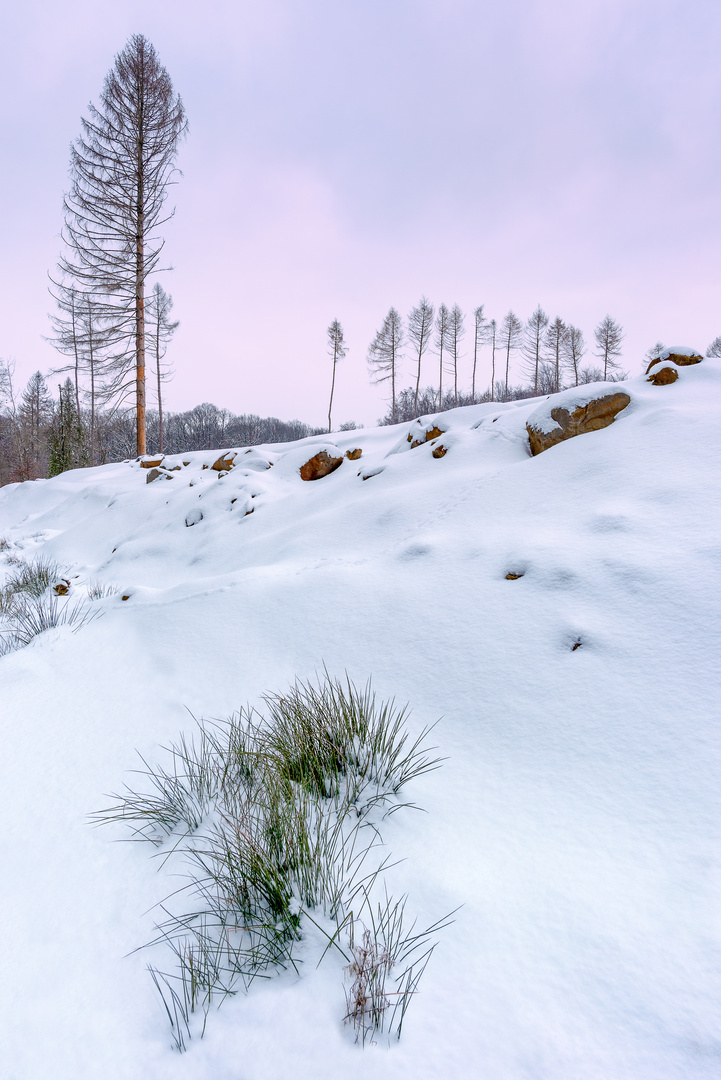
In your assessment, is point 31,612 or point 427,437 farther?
point 427,437

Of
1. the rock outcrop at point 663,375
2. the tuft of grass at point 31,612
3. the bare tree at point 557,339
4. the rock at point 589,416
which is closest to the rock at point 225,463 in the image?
the tuft of grass at point 31,612

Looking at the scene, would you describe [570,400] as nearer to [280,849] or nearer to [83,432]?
[280,849]

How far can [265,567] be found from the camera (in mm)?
4391

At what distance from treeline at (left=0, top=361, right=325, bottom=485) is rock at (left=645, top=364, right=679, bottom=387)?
46.6 feet

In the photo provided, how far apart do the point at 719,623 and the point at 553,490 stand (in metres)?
2.05

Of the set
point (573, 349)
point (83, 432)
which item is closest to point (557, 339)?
point (573, 349)

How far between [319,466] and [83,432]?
14.0 meters

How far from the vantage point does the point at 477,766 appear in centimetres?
186

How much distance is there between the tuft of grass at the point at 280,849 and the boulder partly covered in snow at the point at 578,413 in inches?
153

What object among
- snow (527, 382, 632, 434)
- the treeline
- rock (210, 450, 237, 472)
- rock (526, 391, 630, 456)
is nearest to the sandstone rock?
snow (527, 382, 632, 434)

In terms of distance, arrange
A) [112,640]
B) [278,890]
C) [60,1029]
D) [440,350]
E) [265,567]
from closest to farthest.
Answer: [60,1029], [278,890], [112,640], [265,567], [440,350]

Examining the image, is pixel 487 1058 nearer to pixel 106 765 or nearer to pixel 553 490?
pixel 106 765

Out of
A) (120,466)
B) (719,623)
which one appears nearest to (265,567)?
(719,623)

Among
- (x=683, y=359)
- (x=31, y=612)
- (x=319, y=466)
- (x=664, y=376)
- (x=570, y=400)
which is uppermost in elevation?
(x=683, y=359)
